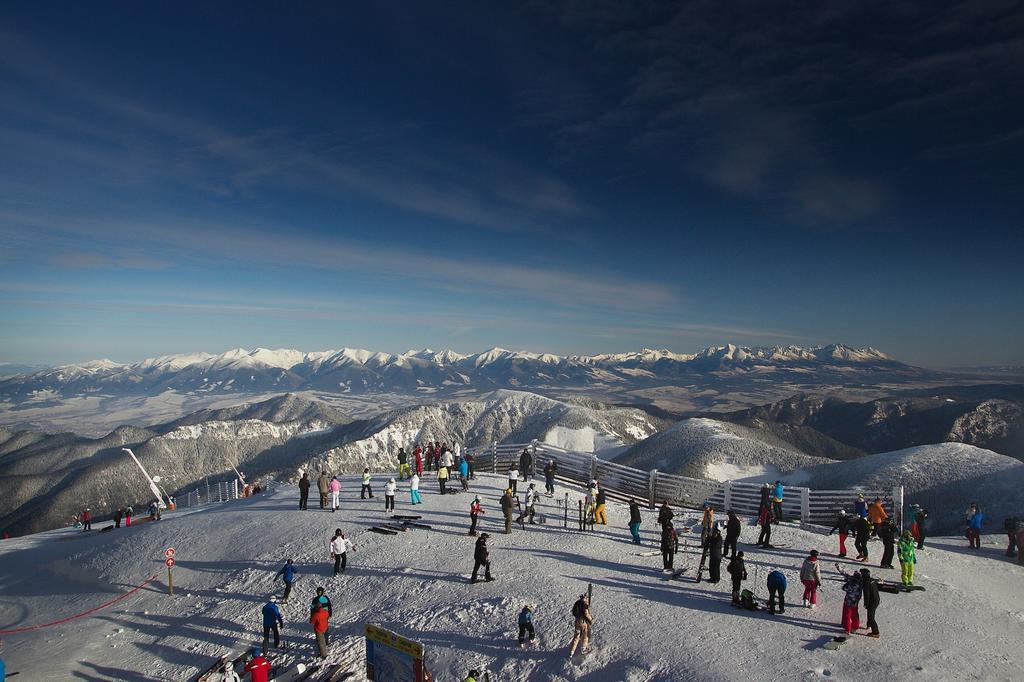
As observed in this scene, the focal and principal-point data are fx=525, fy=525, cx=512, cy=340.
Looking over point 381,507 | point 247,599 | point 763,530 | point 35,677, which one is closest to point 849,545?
point 763,530

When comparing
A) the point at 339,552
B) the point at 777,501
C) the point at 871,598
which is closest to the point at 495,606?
the point at 339,552

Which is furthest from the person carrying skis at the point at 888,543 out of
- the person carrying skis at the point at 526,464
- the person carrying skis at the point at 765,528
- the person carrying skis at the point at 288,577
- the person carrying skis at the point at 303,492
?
the person carrying skis at the point at 303,492

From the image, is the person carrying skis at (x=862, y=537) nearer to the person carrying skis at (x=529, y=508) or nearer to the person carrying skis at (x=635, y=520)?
the person carrying skis at (x=635, y=520)

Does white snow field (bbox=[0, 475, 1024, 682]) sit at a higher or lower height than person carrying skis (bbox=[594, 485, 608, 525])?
lower

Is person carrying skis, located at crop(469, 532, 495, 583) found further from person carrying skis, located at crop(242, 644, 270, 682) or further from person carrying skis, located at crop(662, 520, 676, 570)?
person carrying skis, located at crop(242, 644, 270, 682)

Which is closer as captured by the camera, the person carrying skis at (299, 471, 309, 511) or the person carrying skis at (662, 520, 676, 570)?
the person carrying skis at (662, 520, 676, 570)

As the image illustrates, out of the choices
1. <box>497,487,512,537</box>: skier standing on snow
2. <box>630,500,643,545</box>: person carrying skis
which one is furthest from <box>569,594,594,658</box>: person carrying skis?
<box>497,487,512,537</box>: skier standing on snow
